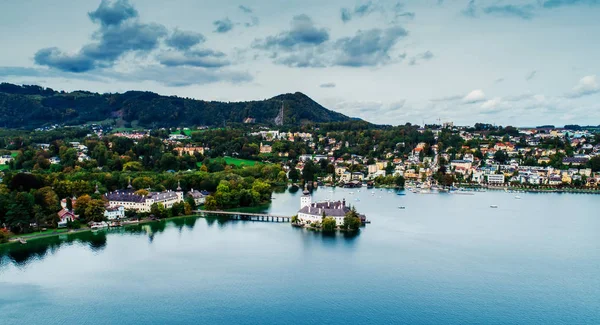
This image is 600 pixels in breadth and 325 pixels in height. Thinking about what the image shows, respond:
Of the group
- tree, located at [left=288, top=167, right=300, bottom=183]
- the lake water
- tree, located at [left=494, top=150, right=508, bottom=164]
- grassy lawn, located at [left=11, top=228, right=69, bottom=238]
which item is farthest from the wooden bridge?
tree, located at [left=494, top=150, right=508, bottom=164]

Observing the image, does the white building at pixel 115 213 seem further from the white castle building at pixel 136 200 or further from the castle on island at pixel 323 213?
the castle on island at pixel 323 213

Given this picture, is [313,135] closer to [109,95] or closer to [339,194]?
[339,194]

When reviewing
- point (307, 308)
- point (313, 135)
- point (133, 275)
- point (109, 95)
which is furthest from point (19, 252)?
point (109, 95)

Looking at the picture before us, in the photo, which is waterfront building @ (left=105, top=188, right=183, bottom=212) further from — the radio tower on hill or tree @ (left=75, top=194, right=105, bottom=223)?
the radio tower on hill

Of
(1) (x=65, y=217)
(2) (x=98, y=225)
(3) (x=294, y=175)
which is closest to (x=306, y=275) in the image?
(2) (x=98, y=225)

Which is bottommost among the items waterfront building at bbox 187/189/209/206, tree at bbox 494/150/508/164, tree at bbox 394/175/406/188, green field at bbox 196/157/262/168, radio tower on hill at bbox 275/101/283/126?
waterfront building at bbox 187/189/209/206

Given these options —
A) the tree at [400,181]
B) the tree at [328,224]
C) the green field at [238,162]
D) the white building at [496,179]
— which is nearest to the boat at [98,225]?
the tree at [328,224]
